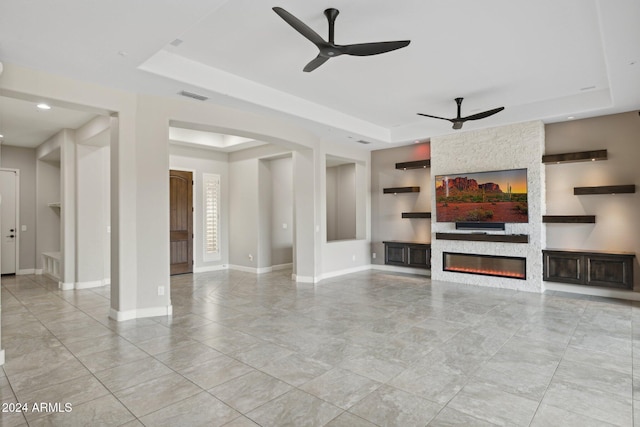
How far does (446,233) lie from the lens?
7430mm

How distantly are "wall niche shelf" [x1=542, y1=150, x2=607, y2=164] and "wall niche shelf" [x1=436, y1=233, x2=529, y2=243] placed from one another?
1.42 m

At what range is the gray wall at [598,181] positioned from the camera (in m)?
5.82

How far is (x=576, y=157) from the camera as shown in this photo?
6098mm

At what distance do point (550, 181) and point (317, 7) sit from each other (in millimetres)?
5498

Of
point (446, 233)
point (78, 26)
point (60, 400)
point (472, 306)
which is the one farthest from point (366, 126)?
point (60, 400)

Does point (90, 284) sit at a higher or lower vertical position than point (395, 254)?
lower

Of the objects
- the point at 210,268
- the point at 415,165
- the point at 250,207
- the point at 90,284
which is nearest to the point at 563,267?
the point at 415,165

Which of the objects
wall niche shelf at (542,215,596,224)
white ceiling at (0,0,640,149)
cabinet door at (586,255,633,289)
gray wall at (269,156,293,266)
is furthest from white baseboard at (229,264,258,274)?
cabinet door at (586,255,633,289)

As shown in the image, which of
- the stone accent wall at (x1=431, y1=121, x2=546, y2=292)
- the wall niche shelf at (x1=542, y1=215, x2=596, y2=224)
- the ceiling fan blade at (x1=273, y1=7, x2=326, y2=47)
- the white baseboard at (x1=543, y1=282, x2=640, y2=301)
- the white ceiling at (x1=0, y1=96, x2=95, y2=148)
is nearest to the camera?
the ceiling fan blade at (x1=273, y1=7, x2=326, y2=47)

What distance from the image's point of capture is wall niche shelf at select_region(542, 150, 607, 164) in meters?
5.92

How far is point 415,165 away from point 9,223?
956cm

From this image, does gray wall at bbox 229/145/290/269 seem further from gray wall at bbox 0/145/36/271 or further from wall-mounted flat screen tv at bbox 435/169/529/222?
gray wall at bbox 0/145/36/271

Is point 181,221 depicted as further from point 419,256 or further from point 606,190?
point 606,190

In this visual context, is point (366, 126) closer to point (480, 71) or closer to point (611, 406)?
point (480, 71)
